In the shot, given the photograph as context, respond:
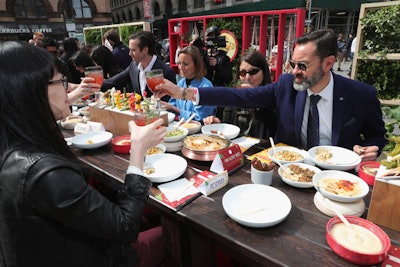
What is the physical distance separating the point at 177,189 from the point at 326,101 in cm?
156

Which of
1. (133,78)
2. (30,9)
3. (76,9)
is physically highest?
(76,9)

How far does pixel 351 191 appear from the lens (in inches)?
54.8

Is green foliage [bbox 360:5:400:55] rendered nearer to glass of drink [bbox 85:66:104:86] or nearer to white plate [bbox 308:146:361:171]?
white plate [bbox 308:146:361:171]

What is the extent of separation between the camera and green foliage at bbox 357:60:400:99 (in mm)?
3795

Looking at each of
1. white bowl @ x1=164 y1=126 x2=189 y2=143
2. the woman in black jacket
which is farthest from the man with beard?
the woman in black jacket

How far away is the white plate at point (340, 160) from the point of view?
68.0 inches

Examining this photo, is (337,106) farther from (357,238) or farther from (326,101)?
(357,238)

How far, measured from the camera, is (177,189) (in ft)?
5.30

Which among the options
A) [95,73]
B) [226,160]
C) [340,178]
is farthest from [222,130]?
[95,73]

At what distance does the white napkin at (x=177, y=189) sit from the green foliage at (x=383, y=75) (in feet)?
12.2

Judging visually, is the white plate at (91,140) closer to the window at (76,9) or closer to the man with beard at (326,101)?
the man with beard at (326,101)

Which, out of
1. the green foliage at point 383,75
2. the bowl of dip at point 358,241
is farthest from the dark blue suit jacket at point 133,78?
the bowl of dip at point 358,241

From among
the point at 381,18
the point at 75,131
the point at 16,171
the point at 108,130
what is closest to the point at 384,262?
the point at 16,171

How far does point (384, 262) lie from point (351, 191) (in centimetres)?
42
